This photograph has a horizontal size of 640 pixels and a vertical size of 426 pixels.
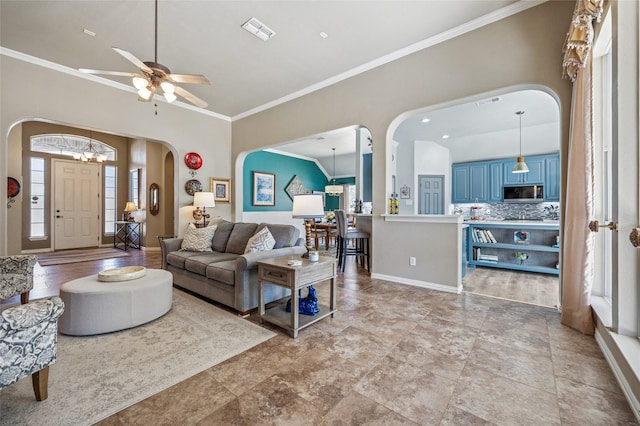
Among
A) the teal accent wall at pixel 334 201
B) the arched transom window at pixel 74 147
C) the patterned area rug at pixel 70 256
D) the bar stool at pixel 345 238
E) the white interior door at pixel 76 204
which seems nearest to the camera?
the bar stool at pixel 345 238

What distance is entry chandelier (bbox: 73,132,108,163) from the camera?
23.2 feet

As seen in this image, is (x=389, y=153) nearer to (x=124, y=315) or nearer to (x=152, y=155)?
(x=124, y=315)

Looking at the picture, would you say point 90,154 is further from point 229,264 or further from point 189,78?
point 229,264

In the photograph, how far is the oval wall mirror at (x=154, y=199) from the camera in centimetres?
750

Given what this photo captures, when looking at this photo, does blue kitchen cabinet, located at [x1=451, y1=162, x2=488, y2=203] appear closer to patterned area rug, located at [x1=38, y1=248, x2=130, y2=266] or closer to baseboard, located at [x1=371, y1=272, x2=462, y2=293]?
baseboard, located at [x1=371, y1=272, x2=462, y2=293]

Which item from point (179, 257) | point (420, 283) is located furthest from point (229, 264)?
point (420, 283)

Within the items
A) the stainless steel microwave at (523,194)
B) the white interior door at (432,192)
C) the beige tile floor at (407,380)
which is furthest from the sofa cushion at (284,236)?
the stainless steel microwave at (523,194)

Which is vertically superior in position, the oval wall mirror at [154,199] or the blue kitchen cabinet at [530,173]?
the blue kitchen cabinet at [530,173]

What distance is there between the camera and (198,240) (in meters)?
3.97

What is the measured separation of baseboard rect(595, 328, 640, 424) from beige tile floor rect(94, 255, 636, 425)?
0.03 m

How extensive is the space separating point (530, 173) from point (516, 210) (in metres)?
0.93

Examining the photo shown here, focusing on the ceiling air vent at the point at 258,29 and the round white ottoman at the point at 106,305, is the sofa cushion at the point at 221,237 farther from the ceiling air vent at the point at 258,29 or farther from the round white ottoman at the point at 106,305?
the ceiling air vent at the point at 258,29

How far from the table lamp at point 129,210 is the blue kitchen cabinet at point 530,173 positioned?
9.76m

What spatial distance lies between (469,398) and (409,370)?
0.38m
